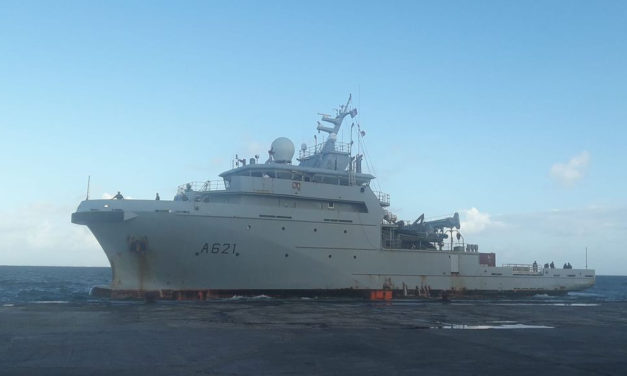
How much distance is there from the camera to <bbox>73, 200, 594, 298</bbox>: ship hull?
85.3 ft

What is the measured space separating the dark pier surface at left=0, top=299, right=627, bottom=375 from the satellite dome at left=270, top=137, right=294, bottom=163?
1173cm

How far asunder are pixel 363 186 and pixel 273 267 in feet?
23.6

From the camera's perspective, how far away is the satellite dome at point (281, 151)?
31438mm

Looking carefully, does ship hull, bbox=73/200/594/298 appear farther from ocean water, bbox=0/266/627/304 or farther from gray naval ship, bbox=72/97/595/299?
ocean water, bbox=0/266/627/304

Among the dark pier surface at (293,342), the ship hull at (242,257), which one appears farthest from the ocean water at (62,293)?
the dark pier surface at (293,342)

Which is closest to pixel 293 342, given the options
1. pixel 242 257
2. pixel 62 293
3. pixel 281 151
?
pixel 242 257

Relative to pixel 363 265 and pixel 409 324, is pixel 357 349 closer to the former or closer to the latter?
pixel 409 324

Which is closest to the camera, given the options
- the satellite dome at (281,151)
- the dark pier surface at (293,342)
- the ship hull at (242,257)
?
the dark pier surface at (293,342)

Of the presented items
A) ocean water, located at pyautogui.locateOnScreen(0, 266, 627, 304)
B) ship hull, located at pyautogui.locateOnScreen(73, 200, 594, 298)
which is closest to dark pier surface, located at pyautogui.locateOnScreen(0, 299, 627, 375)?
ship hull, located at pyautogui.locateOnScreen(73, 200, 594, 298)

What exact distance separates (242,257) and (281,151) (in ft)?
23.3

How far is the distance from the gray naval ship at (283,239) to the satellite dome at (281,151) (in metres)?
0.06

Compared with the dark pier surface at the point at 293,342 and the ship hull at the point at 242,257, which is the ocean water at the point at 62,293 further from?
the dark pier surface at the point at 293,342

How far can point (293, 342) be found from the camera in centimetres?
1315

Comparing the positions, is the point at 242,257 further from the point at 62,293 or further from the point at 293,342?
the point at 62,293
